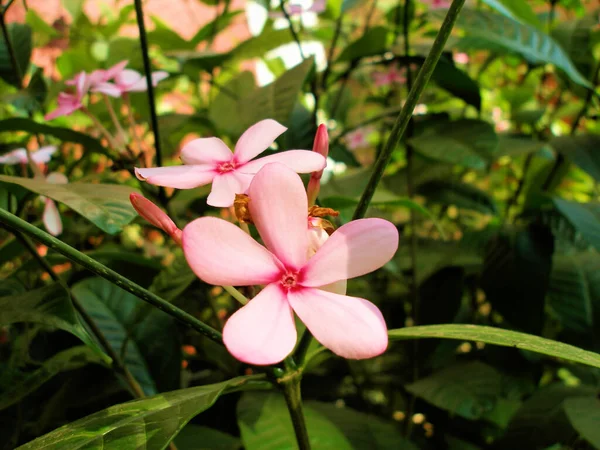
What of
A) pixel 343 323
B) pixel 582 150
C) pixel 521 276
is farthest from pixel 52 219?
pixel 582 150

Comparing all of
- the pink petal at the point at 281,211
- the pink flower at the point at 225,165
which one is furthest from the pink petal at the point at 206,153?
the pink petal at the point at 281,211

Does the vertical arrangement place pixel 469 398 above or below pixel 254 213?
below

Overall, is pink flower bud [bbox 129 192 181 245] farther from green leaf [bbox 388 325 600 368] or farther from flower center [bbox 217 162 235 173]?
green leaf [bbox 388 325 600 368]

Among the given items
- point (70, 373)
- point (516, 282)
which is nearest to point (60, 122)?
point (70, 373)

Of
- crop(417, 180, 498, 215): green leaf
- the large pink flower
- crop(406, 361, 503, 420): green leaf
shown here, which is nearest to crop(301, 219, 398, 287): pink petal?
the large pink flower

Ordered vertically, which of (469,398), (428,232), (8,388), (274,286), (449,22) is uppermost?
(449,22)

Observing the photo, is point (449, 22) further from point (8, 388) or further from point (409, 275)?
point (409, 275)

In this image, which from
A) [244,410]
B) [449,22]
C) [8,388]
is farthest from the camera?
[244,410]

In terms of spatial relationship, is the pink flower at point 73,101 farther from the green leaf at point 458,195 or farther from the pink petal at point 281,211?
the green leaf at point 458,195
